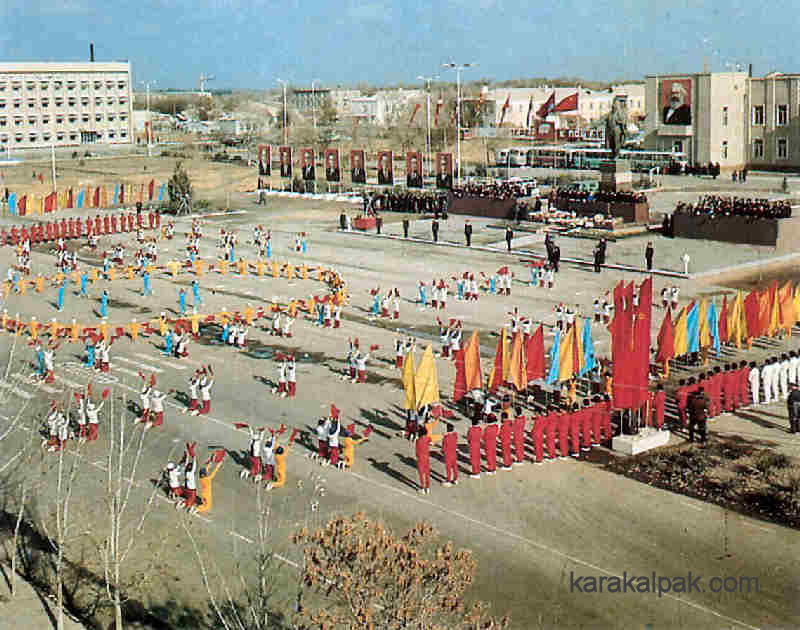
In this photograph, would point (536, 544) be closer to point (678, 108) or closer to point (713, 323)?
point (713, 323)

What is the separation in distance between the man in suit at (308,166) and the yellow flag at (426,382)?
166 ft

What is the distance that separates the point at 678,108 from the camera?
75.6m

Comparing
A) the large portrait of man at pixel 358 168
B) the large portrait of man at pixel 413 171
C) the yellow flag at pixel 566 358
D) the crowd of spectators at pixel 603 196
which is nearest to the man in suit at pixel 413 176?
the large portrait of man at pixel 413 171

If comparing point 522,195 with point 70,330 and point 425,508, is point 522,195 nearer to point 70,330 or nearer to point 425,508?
point 70,330

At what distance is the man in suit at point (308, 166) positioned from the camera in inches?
2793

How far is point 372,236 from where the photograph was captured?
5253 cm

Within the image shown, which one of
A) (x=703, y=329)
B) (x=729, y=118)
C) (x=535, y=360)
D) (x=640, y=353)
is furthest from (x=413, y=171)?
(x=640, y=353)

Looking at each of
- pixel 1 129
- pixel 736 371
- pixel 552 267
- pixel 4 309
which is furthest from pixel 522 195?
pixel 1 129

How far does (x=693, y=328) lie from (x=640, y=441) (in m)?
6.25

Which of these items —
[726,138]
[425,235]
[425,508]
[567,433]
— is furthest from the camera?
[726,138]

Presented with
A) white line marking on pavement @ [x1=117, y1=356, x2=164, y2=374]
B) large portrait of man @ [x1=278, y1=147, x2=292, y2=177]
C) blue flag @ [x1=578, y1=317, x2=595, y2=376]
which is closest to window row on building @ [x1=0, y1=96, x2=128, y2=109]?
large portrait of man @ [x1=278, y1=147, x2=292, y2=177]

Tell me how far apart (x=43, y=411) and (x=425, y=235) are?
29759 mm

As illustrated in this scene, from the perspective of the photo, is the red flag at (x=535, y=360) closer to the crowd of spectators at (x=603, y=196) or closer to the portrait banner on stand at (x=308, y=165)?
the crowd of spectators at (x=603, y=196)

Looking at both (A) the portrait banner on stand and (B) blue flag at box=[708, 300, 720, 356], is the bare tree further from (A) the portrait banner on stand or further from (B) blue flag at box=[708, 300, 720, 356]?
(A) the portrait banner on stand
